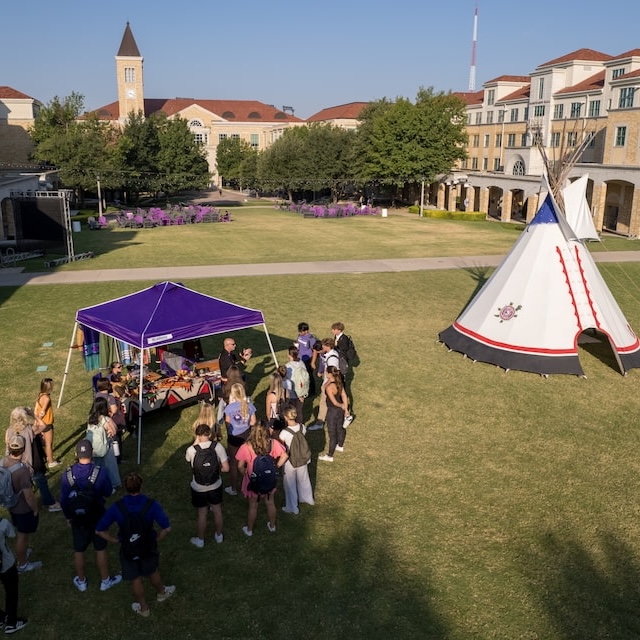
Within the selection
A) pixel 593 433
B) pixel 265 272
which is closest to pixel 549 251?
pixel 593 433

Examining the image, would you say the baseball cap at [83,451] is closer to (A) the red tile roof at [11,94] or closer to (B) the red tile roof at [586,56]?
(B) the red tile roof at [586,56]

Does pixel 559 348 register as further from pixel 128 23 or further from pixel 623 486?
pixel 128 23

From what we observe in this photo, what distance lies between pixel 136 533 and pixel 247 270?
2091cm

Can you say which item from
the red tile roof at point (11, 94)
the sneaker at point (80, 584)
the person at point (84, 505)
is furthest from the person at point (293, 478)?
the red tile roof at point (11, 94)

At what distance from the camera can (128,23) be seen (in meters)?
96.2

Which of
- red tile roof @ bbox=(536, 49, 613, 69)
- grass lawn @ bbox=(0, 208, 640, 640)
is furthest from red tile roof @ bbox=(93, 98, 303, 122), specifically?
grass lawn @ bbox=(0, 208, 640, 640)

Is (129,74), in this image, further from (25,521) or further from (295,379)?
(25,521)

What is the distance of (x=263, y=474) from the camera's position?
730 centimetres

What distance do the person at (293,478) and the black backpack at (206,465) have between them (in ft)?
3.48

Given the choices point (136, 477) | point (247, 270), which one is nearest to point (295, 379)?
point (136, 477)

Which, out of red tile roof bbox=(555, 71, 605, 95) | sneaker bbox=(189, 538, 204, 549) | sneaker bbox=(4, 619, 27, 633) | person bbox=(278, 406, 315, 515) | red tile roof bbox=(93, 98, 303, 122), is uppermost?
red tile roof bbox=(93, 98, 303, 122)

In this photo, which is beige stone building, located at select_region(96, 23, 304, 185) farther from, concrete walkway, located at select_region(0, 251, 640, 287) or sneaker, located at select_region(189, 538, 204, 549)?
sneaker, located at select_region(189, 538, 204, 549)

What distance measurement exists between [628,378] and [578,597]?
830 cm

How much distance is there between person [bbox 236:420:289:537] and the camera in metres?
7.34
